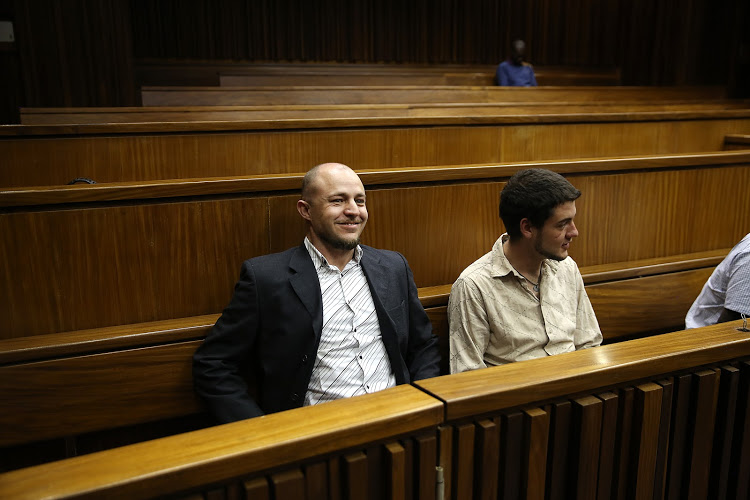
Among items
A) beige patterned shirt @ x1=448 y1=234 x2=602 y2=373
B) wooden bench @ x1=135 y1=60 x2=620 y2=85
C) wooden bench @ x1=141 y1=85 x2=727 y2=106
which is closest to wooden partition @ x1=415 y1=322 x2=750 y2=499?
beige patterned shirt @ x1=448 y1=234 x2=602 y2=373

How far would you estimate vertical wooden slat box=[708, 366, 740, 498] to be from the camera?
0.36m

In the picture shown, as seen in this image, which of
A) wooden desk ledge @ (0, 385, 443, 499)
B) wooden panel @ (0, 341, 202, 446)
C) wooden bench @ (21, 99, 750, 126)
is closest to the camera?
wooden desk ledge @ (0, 385, 443, 499)

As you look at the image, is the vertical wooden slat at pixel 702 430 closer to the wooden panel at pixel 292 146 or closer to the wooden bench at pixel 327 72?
the wooden panel at pixel 292 146

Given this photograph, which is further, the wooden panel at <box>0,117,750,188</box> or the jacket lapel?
the wooden panel at <box>0,117,750,188</box>

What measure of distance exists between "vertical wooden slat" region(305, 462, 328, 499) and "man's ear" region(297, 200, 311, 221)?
0.31 m

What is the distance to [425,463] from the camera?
0.93ft

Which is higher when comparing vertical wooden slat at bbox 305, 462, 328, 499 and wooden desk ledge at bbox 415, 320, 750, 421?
wooden desk ledge at bbox 415, 320, 750, 421

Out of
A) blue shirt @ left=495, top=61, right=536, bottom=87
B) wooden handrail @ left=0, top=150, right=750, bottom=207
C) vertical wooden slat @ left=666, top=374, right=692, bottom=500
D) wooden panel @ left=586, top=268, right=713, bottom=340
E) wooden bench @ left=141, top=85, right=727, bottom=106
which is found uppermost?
blue shirt @ left=495, top=61, right=536, bottom=87

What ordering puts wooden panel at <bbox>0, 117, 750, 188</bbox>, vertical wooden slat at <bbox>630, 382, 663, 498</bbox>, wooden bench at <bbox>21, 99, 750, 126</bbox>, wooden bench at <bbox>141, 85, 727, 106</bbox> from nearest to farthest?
vertical wooden slat at <bbox>630, 382, 663, 498</bbox> < wooden panel at <bbox>0, 117, 750, 188</bbox> < wooden bench at <bbox>21, 99, 750, 126</bbox> < wooden bench at <bbox>141, 85, 727, 106</bbox>

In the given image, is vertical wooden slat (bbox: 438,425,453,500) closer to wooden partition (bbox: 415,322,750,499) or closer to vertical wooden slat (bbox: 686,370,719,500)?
wooden partition (bbox: 415,322,750,499)

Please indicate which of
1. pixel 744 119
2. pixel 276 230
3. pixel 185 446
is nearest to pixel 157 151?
pixel 276 230

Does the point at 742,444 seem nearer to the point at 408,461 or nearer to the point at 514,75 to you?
the point at 408,461

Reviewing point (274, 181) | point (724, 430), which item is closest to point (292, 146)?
point (274, 181)

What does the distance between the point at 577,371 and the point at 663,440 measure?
77 mm
